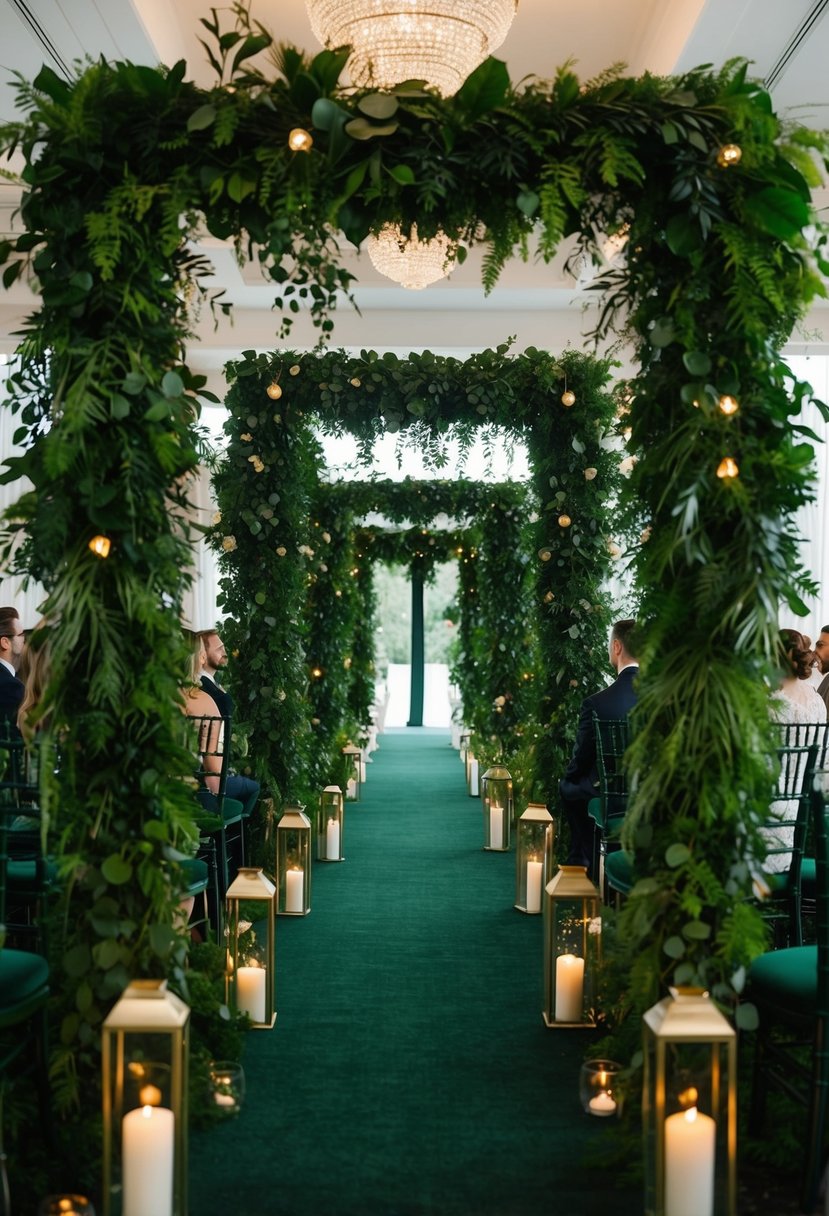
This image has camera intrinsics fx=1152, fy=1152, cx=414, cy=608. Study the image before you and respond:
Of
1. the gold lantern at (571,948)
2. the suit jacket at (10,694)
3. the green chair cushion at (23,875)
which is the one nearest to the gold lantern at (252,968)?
the green chair cushion at (23,875)

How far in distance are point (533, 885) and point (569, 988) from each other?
1.65 m

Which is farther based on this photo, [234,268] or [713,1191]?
[234,268]

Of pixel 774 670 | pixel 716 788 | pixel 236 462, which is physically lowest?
pixel 716 788

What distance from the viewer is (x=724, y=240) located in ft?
9.15

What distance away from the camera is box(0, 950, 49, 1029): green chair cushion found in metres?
2.70

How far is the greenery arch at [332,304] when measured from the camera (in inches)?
109

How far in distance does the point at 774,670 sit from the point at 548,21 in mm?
4147

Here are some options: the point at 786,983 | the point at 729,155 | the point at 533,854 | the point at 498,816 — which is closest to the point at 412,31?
the point at 729,155

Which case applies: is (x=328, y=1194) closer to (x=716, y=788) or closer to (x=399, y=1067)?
(x=399, y=1067)

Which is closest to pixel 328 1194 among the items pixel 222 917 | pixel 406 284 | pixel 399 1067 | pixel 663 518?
pixel 399 1067

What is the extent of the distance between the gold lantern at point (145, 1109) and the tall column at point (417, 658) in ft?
45.6

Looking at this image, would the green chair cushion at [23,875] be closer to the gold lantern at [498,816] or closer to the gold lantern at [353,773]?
the gold lantern at [498,816]

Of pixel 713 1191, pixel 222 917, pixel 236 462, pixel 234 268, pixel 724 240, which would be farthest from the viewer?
pixel 234 268

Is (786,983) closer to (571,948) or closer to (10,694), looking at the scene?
(571,948)
